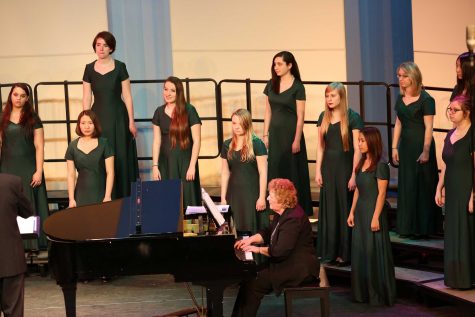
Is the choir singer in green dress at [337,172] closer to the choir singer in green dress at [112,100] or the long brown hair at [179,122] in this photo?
the long brown hair at [179,122]

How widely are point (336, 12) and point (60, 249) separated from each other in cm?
534

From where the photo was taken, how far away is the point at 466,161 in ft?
23.5

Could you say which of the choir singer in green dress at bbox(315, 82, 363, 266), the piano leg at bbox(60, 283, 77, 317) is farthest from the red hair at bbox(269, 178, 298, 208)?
the piano leg at bbox(60, 283, 77, 317)

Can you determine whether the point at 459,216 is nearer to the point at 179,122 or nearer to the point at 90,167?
the point at 179,122

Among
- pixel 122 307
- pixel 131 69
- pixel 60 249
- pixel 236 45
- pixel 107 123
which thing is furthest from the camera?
pixel 236 45

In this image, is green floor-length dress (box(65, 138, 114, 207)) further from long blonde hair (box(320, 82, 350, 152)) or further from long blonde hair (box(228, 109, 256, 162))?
long blonde hair (box(320, 82, 350, 152))

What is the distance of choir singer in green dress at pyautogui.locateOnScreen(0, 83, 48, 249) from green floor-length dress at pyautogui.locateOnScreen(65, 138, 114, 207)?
0.40m

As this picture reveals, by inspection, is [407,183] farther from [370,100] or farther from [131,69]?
[131,69]

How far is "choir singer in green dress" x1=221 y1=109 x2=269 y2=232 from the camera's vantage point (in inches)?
320

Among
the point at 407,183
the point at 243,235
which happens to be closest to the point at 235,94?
the point at 407,183

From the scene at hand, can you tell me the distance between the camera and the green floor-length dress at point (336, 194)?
8273mm

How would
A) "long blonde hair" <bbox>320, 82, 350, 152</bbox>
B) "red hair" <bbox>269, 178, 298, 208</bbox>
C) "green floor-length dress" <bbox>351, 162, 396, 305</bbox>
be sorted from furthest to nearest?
"long blonde hair" <bbox>320, 82, 350, 152</bbox> < "green floor-length dress" <bbox>351, 162, 396, 305</bbox> < "red hair" <bbox>269, 178, 298, 208</bbox>

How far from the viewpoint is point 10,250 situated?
6.68m

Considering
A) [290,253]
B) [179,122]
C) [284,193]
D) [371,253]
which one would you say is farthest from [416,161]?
[179,122]
